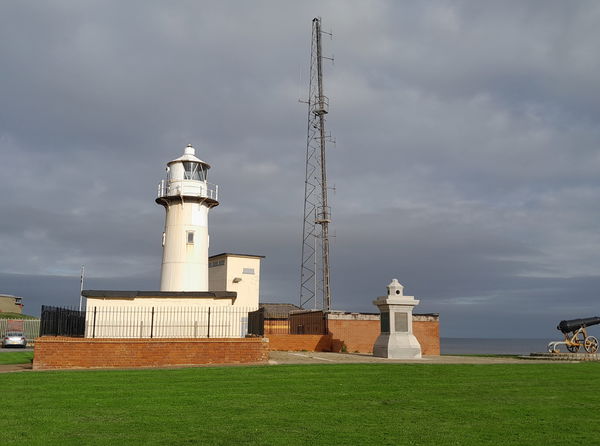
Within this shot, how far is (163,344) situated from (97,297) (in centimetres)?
490

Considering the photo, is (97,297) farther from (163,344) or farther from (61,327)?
(163,344)

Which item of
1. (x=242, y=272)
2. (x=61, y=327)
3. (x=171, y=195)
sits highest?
(x=171, y=195)

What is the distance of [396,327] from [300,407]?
14.0m

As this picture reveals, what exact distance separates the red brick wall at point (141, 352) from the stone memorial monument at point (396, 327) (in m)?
6.33

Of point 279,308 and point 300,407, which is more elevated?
point 279,308

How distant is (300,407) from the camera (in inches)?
466

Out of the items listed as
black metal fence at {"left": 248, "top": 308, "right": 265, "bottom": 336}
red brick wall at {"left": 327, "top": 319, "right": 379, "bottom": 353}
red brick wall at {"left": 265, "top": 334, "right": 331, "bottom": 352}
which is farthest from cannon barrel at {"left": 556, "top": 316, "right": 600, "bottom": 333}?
black metal fence at {"left": 248, "top": 308, "right": 265, "bottom": 336}

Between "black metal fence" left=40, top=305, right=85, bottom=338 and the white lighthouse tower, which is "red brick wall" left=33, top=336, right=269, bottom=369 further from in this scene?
the white lighthouse tower

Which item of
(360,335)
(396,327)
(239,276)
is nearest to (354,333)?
(360,335)

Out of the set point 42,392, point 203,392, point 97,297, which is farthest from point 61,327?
point 203,392

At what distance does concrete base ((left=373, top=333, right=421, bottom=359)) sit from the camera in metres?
24.5

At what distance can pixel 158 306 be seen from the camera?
2405 cm

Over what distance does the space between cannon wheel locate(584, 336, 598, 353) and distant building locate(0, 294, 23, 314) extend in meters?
64.9

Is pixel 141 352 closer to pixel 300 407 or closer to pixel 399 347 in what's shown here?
Result: pixel 300 407
